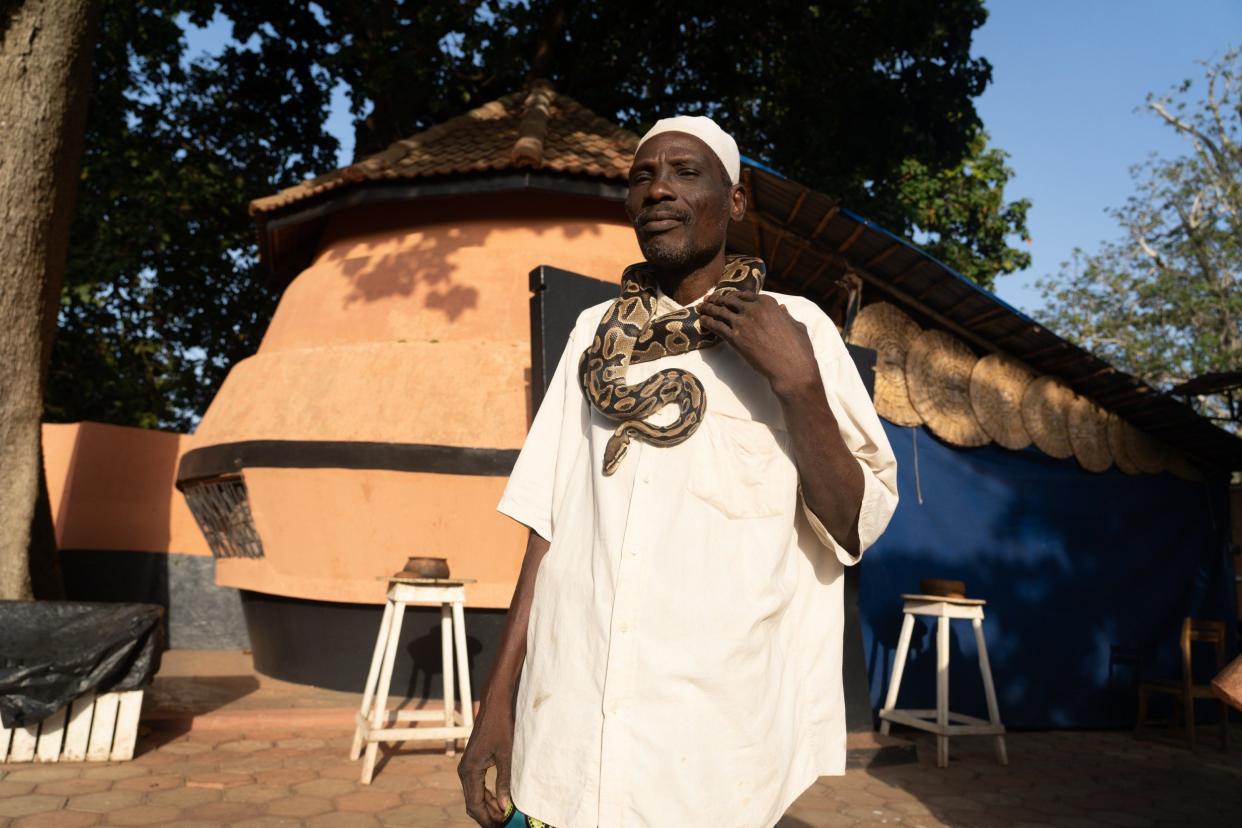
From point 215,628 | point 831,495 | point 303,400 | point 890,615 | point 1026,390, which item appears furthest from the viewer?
point 215,628

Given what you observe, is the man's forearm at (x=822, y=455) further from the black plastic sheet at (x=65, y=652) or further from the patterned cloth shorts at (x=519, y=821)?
the black plastic sheet at (x=65, y=652)

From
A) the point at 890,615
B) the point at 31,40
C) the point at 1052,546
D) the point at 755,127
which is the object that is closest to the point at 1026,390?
the point at 1052,546

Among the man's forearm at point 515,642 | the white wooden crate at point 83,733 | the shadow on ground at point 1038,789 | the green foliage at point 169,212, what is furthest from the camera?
the green foliage at point 169,212

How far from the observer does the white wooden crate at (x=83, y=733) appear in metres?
5.29

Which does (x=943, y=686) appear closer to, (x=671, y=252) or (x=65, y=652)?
(x=671, y=252)

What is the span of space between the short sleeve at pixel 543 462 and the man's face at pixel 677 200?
0.33 m

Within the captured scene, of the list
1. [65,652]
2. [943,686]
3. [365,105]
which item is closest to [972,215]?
[365,105]

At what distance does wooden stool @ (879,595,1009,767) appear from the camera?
610 cm

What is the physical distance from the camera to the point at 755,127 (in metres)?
16.2

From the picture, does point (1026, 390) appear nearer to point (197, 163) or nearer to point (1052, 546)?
point (1052, 546)

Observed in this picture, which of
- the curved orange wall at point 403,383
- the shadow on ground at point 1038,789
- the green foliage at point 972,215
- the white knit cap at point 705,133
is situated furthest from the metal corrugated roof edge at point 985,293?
the green foliage at point 972,215

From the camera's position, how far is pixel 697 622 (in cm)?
155

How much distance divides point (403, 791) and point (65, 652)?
2202 mm

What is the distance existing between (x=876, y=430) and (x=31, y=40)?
6.69m
